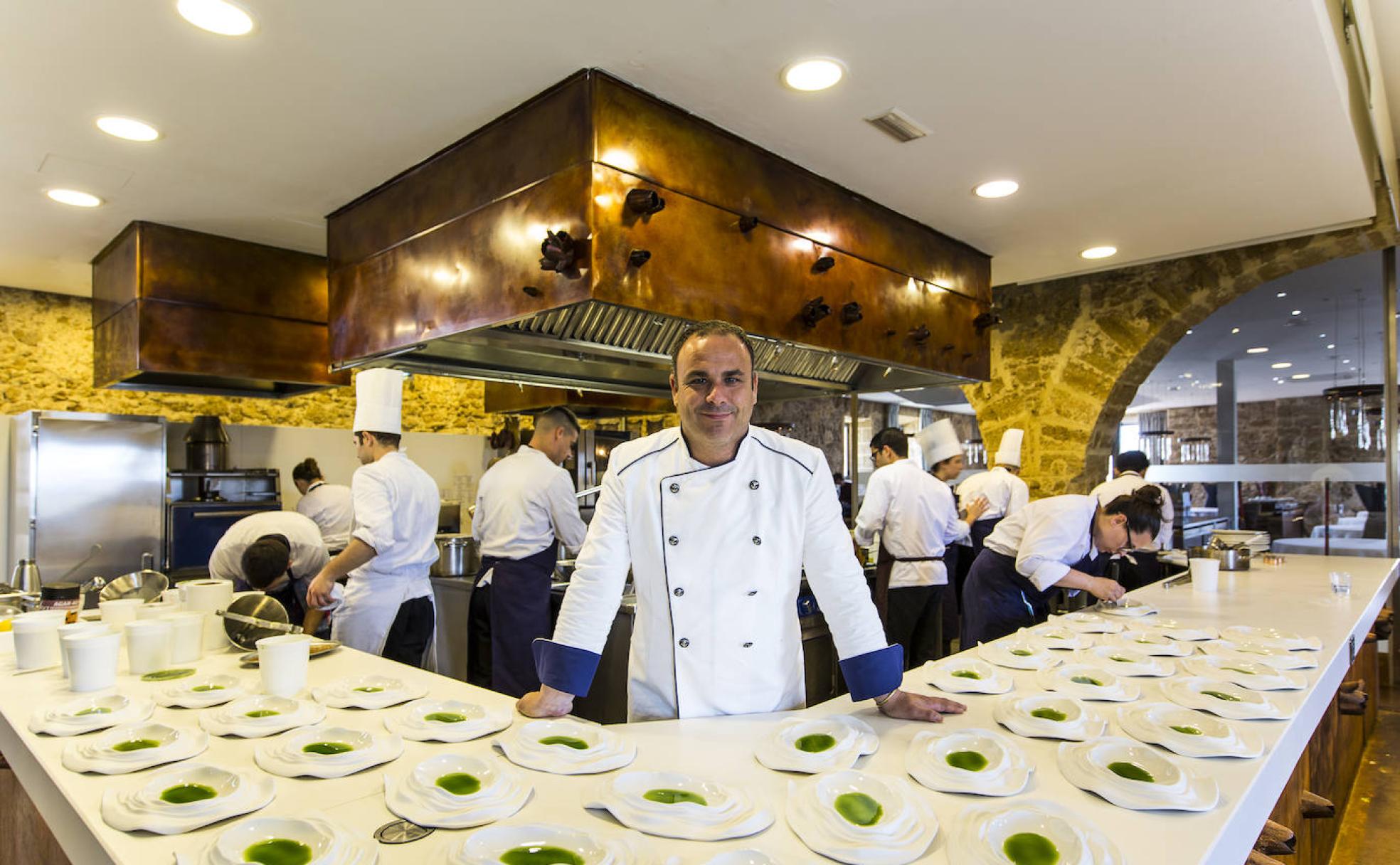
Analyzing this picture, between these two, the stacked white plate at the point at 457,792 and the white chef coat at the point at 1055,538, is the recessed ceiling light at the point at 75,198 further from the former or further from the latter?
the white chef coat at the point at 1055,538

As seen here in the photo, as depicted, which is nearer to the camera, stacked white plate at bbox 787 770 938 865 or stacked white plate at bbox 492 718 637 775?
stacked white plate at bbox 787 770 938 865

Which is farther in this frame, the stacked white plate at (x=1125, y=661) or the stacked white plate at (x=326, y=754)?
the stacked white plate at (x=1125, y=661)

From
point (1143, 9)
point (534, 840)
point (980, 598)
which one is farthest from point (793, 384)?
point (534, 840)

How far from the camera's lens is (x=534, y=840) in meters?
1.04

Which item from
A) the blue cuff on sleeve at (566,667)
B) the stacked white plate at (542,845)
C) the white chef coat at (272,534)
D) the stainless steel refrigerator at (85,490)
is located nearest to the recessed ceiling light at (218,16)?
the blue cuff on sleeve at (566,667)

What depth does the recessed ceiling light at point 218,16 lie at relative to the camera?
2006mm

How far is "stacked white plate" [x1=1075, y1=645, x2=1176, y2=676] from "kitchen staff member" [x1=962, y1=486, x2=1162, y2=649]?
31.2 inches

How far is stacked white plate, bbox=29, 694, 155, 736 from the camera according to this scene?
5.12ft

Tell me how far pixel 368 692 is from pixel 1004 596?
264 centimetres

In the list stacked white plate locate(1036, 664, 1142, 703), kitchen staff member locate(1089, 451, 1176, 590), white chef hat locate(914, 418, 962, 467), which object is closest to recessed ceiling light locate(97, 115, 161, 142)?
stacked white plate locate(1036, 664, 1142, 703)

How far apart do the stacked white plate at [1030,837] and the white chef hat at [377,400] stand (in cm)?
310

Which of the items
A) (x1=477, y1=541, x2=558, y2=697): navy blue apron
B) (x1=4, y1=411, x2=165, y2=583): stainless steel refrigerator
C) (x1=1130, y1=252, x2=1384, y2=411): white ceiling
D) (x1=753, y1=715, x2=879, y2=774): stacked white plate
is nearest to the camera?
(x1=753, y1=715, x2=879, y2=774): stacked white plate

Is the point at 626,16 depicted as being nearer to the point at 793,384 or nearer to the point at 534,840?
the point at 534,840

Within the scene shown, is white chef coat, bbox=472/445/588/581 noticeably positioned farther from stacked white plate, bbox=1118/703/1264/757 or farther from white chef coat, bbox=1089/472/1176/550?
white chef coat, bbox=1089/472/1176/550
